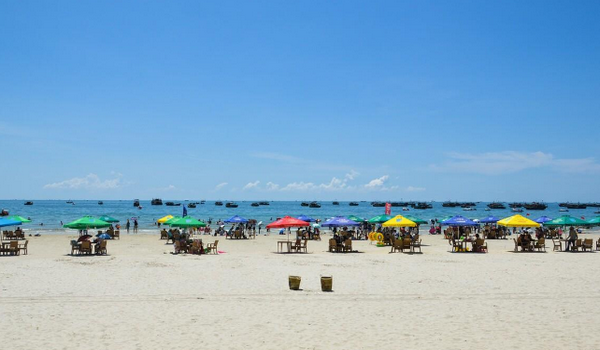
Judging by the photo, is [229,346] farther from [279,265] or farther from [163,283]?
[279,265]

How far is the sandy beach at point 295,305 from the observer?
870cm

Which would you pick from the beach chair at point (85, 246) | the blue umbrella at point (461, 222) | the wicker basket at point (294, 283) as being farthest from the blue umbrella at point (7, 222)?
the blue umbrella at point (461, 222)

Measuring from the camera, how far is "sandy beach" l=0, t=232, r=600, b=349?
8703 mm

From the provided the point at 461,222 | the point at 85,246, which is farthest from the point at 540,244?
the point at 85,246

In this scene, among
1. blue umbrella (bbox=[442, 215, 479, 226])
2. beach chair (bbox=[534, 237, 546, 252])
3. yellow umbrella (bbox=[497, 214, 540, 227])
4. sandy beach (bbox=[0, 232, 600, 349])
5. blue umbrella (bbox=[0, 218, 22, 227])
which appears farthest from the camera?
blue umbrella (bbox=[442, 215, 479, 226])

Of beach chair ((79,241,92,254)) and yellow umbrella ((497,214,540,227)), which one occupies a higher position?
yellow umbrella ((497,214,540,227))

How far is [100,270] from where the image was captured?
17266mm

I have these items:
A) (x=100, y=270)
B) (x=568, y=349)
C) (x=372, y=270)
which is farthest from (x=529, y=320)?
(x=100, y=270)

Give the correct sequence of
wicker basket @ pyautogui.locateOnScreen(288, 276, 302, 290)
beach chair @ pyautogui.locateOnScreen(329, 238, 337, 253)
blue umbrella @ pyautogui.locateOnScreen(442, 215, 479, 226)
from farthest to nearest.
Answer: blue umbrella @ pyautogui.locateOnScreen(442, 215, 479, 226)
beach chair @ pyautogui.locateOnScreen(329, 238, 337, 253)
wicker basket @ pyautogui.locateOnScreen(288, 276, 302, 290)

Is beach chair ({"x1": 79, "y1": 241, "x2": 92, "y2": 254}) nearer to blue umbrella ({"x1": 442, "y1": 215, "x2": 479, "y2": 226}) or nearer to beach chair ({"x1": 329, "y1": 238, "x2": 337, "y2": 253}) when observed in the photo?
beach chair ({"x1": 329, "y1": 238, "x2": 337, "y2": 253})

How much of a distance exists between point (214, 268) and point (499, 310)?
10474mm

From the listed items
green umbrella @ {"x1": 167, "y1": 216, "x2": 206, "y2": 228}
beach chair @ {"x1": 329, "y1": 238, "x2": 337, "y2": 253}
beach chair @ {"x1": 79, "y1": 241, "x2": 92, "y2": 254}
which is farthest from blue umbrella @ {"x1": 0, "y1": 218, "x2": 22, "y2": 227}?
beach chair @ {"x1": 329, "y1": 238, "x2": 337, "y2": 253}

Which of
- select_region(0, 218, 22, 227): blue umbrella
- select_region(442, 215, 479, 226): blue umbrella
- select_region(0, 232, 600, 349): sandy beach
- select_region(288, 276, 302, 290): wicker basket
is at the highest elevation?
select_region(0, 218, 22, 227): blue umbrella

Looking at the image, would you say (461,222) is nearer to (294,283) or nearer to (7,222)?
(294,283)
